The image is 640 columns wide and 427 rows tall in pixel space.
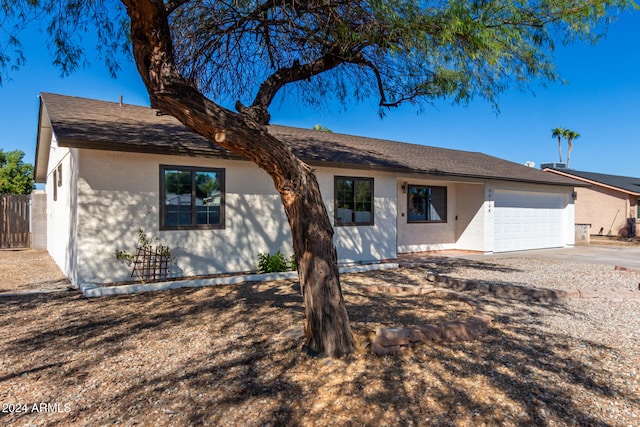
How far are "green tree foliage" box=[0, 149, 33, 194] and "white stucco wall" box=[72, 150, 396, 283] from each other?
63.0 feet

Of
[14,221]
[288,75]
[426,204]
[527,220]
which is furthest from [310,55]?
[14,221]

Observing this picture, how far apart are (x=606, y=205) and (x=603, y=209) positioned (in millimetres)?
271

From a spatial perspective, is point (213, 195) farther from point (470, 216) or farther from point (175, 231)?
point (470, 216)

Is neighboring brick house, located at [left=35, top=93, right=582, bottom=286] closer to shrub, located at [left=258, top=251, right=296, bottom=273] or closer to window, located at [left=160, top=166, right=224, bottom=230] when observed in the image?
window, located at [left=160, top=166, right=224, bottom=230]

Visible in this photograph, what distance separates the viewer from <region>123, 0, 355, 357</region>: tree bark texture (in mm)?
4105

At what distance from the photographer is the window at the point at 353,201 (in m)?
10.7

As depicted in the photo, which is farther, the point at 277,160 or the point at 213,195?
the point at 213,195

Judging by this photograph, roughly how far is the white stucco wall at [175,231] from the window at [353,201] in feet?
0.69

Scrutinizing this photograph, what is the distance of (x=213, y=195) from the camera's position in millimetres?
Answer: 8953

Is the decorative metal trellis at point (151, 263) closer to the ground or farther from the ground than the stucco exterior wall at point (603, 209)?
closer to the ground

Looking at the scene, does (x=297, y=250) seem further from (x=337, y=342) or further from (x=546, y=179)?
(x=546, y=179)

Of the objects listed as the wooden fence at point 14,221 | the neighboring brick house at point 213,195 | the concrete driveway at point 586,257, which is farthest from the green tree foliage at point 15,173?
the concrete driveway at point 586,257

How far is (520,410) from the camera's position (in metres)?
3.07

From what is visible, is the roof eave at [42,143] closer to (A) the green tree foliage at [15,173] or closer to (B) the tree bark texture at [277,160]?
(B) the tree bark texture at [277,160]
